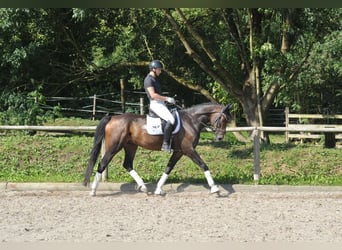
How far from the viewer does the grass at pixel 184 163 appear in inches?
375

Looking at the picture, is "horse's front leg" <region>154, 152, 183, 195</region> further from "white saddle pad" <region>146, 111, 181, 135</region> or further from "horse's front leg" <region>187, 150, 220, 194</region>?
"white saddle pad" <region>146, 111, 181, 135</region>

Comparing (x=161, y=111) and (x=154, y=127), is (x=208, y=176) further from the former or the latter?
(x=161, y=111)

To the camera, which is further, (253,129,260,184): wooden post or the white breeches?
(253,129,260,184): wooden post

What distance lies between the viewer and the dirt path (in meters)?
5.11

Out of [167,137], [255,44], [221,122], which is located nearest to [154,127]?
[167,137]

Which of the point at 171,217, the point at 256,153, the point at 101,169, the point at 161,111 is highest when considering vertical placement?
the point at 161,111

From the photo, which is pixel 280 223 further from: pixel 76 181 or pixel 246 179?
pixel 76 181

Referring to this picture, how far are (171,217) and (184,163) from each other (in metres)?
3.99

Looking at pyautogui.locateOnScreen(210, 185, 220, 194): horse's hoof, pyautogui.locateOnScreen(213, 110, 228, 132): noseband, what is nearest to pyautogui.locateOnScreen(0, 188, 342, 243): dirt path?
pyautogui.locateOnScreen(210, 185, 220, 194): horse's hoof

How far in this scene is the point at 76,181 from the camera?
9156mm

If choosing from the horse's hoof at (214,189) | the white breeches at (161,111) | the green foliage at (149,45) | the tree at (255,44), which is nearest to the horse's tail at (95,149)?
the white breeches at (161,111)

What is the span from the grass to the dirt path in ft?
3.51

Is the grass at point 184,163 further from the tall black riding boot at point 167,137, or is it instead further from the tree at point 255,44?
the tree at point 255,44

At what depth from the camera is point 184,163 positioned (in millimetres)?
10242
